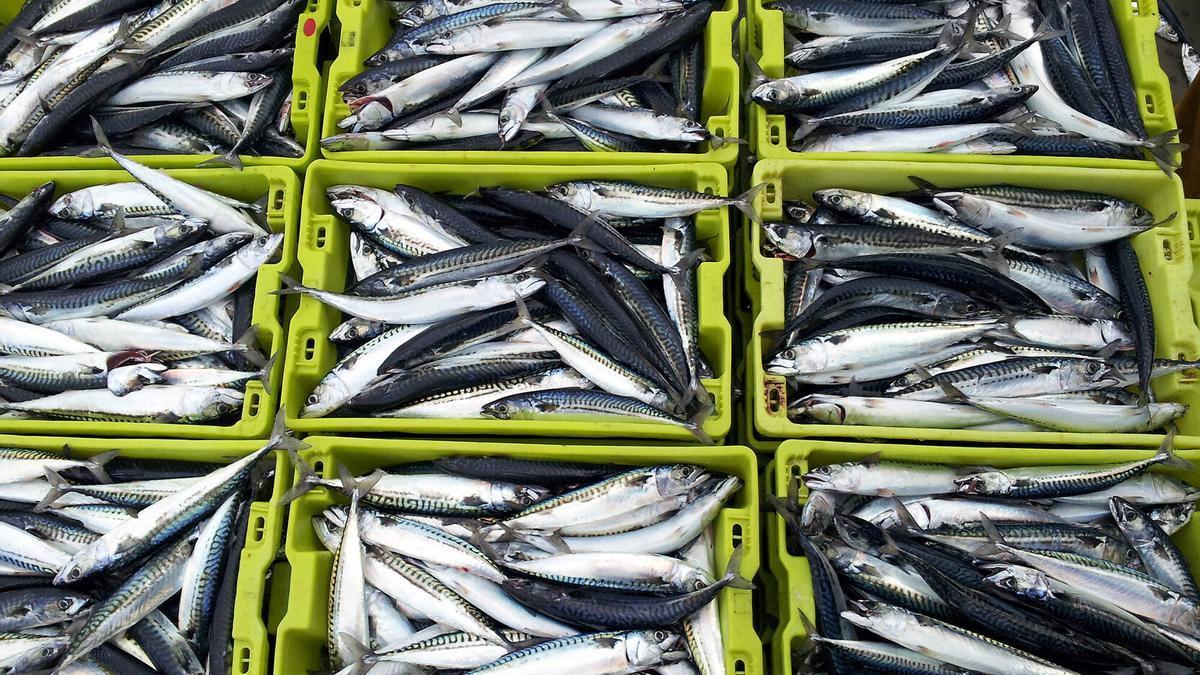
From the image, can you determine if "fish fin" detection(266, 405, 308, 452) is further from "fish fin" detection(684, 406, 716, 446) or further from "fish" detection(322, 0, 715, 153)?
"fish fin" detection(684, 406, 716, 446)

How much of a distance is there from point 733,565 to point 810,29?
192cm

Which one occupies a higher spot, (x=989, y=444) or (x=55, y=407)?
(x=55, y=407)

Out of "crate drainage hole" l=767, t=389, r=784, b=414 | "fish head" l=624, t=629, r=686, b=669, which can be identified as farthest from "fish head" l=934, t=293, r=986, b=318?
"fish head" l=624, t=629, r=686, b=669

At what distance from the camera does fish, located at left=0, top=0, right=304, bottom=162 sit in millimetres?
2822

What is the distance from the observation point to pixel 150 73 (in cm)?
288

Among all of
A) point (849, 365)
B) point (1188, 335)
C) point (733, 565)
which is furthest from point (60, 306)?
point (1188, 335)

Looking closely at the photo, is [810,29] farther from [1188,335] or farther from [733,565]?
[733,565]

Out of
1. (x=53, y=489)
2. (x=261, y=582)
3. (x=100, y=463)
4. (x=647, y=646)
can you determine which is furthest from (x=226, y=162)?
(x=647, y=646)

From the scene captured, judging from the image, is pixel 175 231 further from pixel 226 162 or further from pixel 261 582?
pixel 261 582

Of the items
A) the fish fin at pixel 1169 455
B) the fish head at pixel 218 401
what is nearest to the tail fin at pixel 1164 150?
the fish fin at pixel 1169 455

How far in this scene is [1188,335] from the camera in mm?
2502

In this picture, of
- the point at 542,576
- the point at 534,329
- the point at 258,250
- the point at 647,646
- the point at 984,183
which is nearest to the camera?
the point at 647,646

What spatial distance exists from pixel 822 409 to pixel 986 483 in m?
0.51

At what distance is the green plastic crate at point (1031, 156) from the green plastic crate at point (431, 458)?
1077 mm
